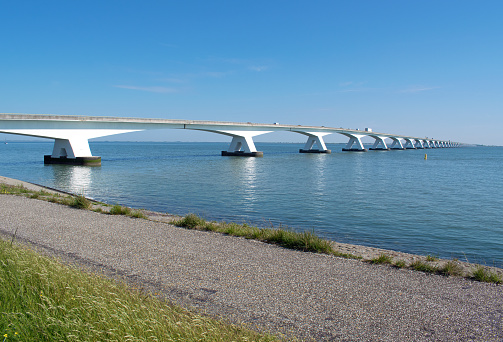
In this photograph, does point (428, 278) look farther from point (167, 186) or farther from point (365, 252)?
point (167, 186)

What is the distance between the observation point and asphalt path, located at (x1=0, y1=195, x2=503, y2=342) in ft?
17.3

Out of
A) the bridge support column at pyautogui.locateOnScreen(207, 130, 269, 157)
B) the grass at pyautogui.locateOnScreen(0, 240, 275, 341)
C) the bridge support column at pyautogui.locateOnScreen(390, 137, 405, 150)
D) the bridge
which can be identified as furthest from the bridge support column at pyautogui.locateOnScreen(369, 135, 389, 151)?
the grass at pyautogui.locateOnScreen(0, 240, 275, 341)

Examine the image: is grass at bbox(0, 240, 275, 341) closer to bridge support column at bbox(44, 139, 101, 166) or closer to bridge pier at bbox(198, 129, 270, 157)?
bridge support column at bbox(44, 139, 101, 166)

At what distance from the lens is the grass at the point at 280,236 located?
373 inches

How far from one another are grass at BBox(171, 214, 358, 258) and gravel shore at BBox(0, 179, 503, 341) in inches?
17.5

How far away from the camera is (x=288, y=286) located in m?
6.76

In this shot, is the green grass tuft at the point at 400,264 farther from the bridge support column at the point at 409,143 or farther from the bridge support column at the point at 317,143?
the bridge support column at the point at 409,143

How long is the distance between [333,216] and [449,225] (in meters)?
5.02

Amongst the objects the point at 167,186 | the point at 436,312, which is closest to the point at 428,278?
the point at 436,312

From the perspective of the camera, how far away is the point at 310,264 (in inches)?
323

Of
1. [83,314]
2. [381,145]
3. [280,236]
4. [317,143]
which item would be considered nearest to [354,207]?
[280,236]

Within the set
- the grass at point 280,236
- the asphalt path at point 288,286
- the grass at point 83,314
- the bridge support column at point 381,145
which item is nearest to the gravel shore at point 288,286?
the asphalt path at point 288,286

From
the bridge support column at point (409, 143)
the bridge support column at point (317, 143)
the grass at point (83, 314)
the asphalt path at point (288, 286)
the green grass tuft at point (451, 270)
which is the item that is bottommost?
the asphalt path at point (288, 286)

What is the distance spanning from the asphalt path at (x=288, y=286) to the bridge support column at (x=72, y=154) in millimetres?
40481
